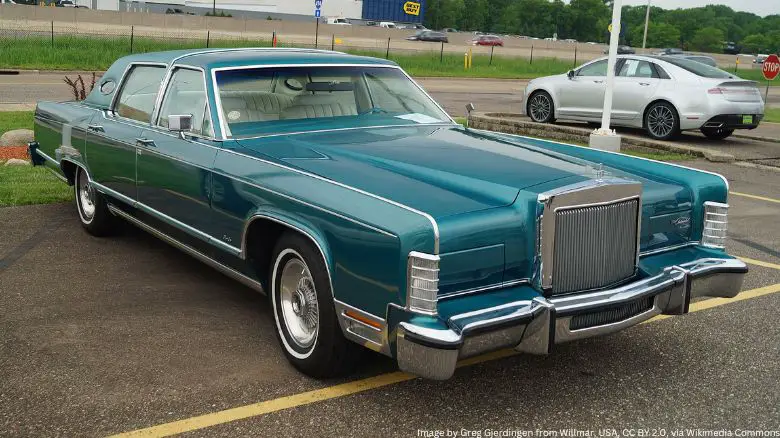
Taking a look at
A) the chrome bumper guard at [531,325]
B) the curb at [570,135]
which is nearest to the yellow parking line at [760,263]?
the chrome bumper guard at [531,325]

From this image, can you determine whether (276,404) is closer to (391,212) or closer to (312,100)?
(391,212)

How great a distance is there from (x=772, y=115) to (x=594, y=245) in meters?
21.3

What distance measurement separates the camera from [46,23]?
176 feet

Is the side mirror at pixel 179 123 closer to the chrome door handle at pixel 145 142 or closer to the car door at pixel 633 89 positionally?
the chrome door handle at pixel 145 142

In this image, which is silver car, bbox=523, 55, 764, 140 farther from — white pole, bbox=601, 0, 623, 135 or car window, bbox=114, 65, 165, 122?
car window, bbox=114, 65, 165, 122

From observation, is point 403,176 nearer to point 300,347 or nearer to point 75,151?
point 300,347

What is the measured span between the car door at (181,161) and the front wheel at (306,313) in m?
0.62

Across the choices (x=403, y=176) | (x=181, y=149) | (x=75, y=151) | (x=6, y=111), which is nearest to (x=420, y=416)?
(x=403, y=176)

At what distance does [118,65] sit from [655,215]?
4.64 m

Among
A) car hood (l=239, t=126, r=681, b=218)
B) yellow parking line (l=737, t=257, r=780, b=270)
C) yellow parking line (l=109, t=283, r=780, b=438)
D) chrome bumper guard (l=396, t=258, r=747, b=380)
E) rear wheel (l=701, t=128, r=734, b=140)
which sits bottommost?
yellow parking line (l=109, t=283, r=780, b=438)

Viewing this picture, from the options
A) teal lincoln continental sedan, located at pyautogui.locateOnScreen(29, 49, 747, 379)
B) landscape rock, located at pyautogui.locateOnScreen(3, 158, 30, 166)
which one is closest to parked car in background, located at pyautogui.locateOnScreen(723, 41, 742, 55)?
landscape rock, located at pyautogui.locateOnScreen(3, 158, 30, 166)

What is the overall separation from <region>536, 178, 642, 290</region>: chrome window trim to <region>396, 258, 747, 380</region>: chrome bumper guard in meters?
0.17

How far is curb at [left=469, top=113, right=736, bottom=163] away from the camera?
507 inches

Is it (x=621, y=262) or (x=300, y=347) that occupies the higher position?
(x=621, y=262)
